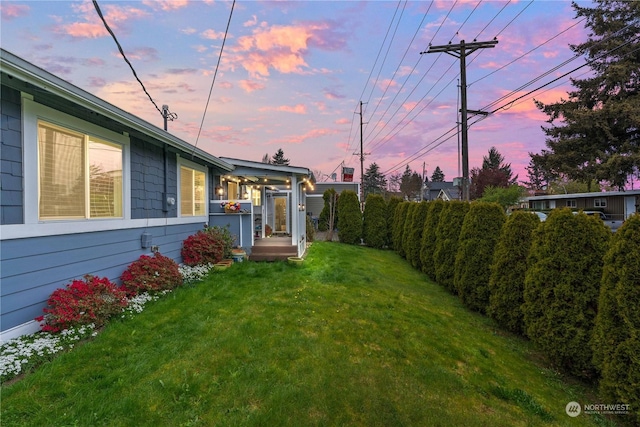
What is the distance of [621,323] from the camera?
106 inches

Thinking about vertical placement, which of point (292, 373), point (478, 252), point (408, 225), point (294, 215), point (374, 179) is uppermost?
point (374, 179)

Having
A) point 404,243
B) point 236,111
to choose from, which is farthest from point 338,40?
point 404,243

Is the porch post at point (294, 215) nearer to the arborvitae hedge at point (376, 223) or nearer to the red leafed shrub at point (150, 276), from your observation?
the red leafed shrub at point (150, 276)

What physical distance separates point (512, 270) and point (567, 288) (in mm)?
1147

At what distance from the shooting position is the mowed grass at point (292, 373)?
2.28 meters

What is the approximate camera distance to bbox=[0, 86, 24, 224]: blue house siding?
304 cm

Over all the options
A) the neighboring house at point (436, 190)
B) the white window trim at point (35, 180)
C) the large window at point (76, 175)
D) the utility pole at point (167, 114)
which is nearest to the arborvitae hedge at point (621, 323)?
the white window trim at point (35, 180)

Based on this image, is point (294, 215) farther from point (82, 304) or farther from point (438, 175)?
point (438, 175)

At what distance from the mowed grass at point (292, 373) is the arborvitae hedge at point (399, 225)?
7310mm

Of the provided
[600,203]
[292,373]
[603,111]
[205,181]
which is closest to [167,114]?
[205,181]

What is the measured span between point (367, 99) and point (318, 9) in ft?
62.4

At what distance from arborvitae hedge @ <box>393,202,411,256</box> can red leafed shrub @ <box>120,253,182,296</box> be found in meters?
8.80

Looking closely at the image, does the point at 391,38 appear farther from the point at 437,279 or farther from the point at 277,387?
the point at 277,387

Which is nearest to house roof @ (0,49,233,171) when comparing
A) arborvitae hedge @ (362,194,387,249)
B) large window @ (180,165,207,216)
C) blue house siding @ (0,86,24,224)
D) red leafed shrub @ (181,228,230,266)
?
blue house siding @ (0,86,24,224)
